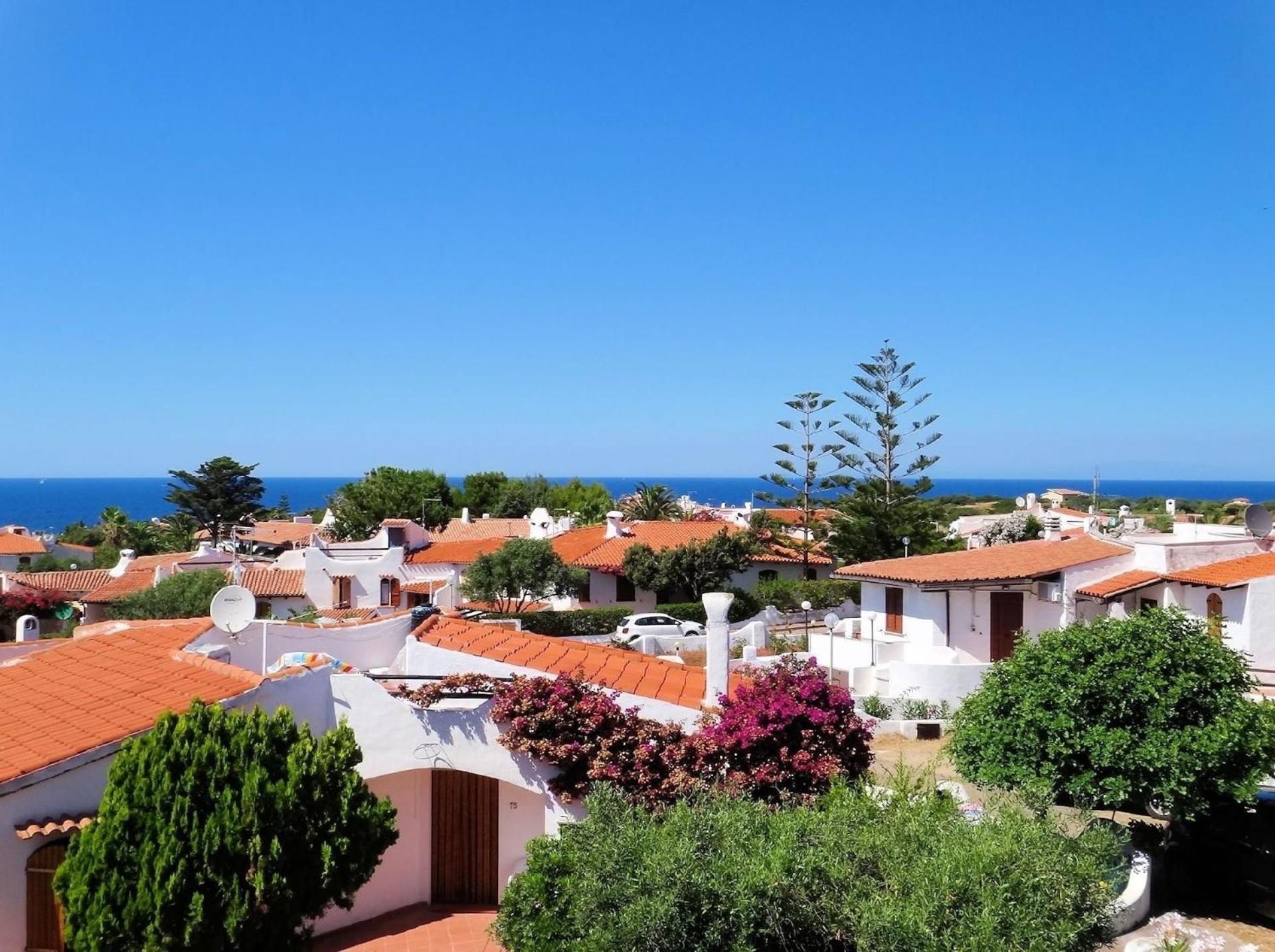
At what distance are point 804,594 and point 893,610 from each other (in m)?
10.5

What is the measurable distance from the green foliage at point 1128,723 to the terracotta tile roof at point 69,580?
38405mm

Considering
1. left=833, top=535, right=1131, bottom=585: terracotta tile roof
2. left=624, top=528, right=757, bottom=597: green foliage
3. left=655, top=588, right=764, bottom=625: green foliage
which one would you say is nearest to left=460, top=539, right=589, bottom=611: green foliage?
left=624, top=528, right=757, bottom=597: green foliage

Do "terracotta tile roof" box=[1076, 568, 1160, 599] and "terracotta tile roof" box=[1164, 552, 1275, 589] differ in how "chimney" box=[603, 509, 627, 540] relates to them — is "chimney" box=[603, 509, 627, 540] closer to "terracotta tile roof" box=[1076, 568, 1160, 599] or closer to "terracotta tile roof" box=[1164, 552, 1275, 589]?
"terracotta tile roof" box=[1076, 568, 1160, 599]

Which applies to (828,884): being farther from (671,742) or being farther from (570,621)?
(570,621)

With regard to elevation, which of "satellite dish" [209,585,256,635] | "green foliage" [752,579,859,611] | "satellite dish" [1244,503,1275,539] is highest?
"satellite dish" [1244,503,1275,539]

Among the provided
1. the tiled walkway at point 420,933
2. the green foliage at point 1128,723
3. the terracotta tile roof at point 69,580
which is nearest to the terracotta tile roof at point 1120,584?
the green foliage at point 1128,723

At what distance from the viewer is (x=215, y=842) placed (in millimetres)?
6395

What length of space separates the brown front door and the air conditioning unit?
Result: 49.6 ft

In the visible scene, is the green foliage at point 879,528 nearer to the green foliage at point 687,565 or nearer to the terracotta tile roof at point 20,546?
the green foliage at point 687,565

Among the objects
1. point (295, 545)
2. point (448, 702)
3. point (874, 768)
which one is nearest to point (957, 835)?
point (448, 702)

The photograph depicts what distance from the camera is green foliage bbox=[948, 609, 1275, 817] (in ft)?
30.6

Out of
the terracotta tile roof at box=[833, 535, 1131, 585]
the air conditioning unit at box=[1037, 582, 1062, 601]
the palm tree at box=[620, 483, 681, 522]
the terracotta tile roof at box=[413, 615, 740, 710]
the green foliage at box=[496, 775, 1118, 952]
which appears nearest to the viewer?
the green foliage at box=[496, 775, 1118, 952]

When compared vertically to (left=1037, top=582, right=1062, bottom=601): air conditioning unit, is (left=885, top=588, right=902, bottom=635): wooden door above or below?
below

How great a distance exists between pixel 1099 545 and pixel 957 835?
17771 mm
